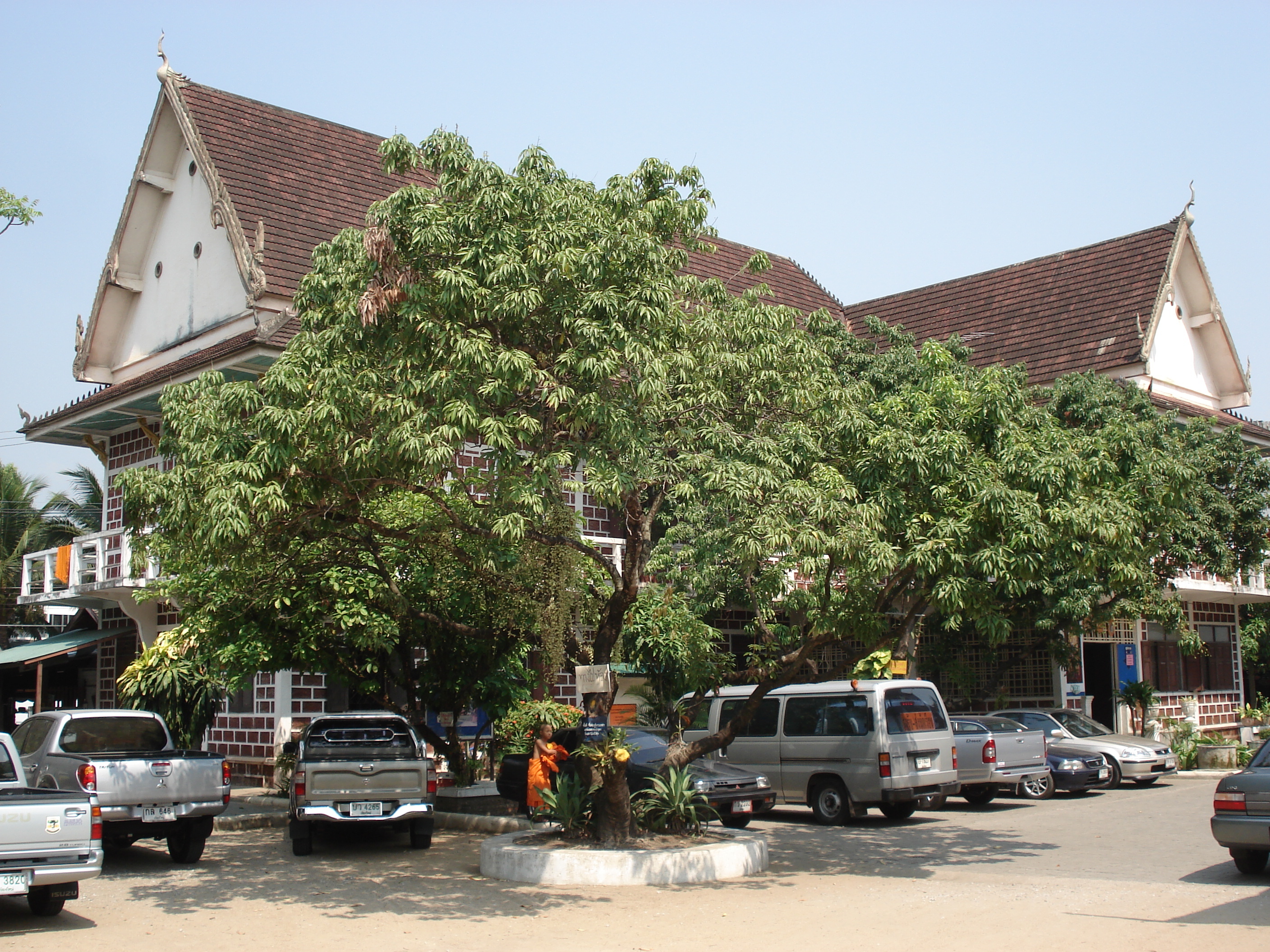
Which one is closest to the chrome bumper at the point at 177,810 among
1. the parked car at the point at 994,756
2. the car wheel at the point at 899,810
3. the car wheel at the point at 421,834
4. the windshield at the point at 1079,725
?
the car wheel at the point at 421,834

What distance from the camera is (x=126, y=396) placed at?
20859 mm

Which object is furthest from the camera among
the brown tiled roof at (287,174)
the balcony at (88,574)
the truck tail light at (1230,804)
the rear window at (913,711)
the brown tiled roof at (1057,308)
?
the brown tiled roof at (1057,308)

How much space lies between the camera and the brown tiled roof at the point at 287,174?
829 inches

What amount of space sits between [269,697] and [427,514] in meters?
7.09

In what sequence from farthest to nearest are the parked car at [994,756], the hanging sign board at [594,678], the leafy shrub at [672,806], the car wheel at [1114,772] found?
the car wheel at [1114,772]
the parked car at [994,756]
the leafy shrub at [672,806]
the hanging sign board at [594,678]

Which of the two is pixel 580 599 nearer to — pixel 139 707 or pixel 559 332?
pixel 559 332

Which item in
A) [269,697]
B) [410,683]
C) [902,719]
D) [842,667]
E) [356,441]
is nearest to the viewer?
[356,441]

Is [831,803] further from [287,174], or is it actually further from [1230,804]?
[287,174]

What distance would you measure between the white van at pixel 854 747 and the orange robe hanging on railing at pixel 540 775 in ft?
11.8

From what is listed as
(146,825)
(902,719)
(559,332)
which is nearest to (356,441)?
(559,332)

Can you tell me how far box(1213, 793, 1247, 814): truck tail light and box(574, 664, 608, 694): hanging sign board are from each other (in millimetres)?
5835

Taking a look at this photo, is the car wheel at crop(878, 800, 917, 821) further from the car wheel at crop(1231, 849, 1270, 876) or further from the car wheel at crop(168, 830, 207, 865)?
the car wheel at crop(168, 830, 207, 865)

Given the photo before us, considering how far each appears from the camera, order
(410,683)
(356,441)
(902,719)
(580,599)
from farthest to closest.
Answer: (410,683) → (902,719) → (580,599) → (356,441)

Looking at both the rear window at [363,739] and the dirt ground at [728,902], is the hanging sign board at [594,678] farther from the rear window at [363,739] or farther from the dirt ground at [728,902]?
the rear window at [363,739]
